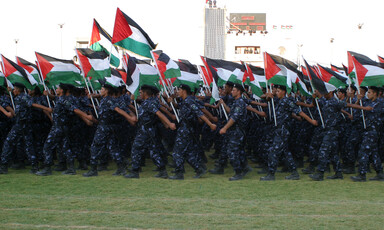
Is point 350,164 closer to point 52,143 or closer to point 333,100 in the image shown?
point 333,100

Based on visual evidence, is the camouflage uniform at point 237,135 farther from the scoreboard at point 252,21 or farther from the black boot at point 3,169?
the scoreboard at point 252,21

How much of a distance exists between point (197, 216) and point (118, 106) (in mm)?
3659

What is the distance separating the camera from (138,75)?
9.01 metres

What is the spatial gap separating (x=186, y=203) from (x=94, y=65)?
3.95 meters

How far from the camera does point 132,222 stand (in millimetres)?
5734

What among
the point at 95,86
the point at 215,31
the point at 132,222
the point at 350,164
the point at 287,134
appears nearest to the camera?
the point at 132,222

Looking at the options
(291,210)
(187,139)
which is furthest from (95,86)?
(291,210)

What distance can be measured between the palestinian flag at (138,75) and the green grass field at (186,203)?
1843mm

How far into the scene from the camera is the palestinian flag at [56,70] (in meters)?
9.41

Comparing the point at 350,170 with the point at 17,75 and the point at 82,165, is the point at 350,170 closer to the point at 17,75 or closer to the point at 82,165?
the point at 82,165

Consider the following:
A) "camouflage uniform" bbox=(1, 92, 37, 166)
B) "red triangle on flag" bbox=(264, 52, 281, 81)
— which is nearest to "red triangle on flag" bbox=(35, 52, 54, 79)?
"camouflage uniform" bbox=(1, 92, 37, 166)

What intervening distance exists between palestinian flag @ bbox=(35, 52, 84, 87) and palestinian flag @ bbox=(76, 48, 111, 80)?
305 millimetres

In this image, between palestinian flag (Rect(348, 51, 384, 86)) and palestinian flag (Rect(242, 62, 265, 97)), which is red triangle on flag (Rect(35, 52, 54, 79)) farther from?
palestinian flag (Rect(348, 51, 384, 86))

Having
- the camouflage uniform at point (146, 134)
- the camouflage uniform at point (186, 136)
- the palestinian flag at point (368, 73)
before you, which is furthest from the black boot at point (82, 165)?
the palestinian flag at point (368, 73)
